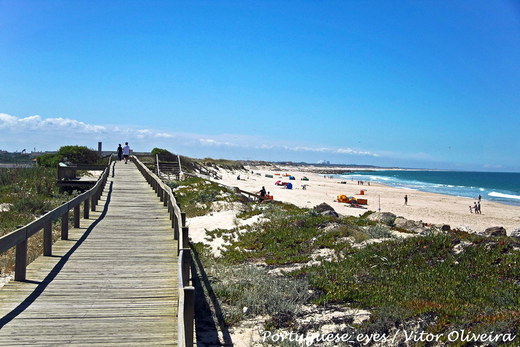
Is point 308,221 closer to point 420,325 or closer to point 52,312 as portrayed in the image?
point 420,325

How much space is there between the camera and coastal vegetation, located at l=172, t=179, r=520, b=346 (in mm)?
6734

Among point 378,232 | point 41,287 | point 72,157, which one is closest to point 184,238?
point 41,287

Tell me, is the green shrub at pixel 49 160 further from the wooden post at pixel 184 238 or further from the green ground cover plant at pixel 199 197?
the wooden post at pixel 184 238

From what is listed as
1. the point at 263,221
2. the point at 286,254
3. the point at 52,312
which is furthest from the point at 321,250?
the point at 52,312

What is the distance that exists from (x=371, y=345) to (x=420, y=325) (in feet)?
2.70

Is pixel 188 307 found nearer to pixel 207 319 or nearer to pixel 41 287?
pixel 207 319

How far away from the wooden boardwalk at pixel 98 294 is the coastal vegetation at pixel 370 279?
4.61 feet

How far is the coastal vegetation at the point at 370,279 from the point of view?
673 cm

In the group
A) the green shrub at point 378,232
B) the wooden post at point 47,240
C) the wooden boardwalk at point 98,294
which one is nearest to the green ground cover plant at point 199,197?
the green shrub at point 378,232

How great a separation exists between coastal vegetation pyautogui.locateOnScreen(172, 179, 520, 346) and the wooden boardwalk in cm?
140

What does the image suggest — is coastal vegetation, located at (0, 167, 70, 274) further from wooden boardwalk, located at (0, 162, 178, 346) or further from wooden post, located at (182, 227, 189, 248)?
wooden post, located at (182, 227, 189, 248)

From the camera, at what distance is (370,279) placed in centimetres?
889

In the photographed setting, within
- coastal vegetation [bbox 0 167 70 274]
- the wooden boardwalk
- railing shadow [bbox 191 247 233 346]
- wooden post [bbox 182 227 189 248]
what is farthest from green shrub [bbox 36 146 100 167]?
wooden post [bbox 182 227 189 248]

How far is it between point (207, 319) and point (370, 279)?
3509mm
